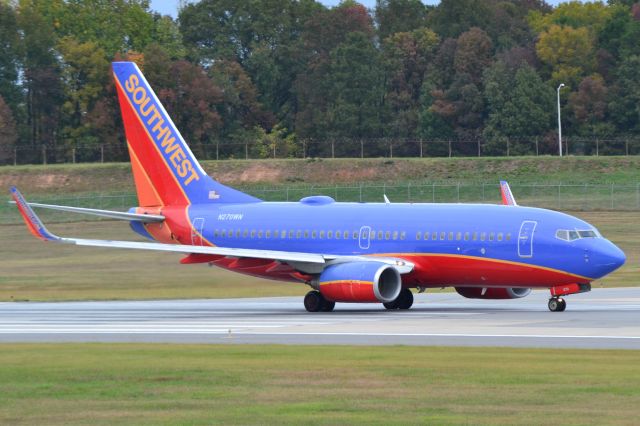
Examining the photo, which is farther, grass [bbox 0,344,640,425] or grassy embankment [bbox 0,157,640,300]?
grassy embankment [bbox 0,157,640,300]

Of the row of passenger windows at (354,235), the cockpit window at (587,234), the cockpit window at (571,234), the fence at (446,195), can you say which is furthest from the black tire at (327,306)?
the fence at (446,195)

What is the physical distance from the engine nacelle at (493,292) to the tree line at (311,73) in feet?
222

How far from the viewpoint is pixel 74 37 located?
129 metres

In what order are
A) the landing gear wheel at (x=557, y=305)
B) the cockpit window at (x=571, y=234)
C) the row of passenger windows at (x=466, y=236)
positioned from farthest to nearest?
the row of passenger windows at (x=466, y=236), the cockpit window at (x=571, y=234), the landing gear wheel at (x=557, y=305)

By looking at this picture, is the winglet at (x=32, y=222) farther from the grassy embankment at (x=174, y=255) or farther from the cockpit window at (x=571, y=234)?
the cockpit window at (x=571, y=234)

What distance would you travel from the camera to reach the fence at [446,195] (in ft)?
281

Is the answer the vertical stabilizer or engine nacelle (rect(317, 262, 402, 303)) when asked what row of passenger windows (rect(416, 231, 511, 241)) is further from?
the vertical stabilizer

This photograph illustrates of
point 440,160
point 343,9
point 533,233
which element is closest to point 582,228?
point 533,233

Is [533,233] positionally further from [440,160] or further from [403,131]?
[403,131]

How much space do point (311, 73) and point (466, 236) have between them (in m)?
89.5

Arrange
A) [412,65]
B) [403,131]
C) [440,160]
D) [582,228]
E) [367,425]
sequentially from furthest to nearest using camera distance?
[412,65]
[403,131]
[440,160]
[582,228]
[367,425]

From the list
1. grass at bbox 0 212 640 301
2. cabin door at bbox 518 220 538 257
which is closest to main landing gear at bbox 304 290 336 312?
cabin door at bbox 518 220 538 257

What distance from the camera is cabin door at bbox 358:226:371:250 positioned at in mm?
42781

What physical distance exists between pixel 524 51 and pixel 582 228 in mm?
85014
